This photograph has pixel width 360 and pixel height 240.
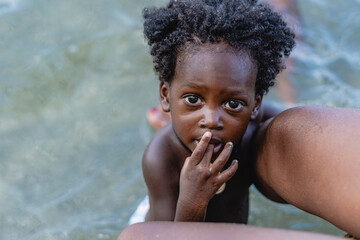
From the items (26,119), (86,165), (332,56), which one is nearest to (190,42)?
(86,165)

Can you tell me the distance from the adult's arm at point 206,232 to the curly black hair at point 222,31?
647 millimetres

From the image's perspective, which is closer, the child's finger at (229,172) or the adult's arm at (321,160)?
the adult's arm at (321,160)

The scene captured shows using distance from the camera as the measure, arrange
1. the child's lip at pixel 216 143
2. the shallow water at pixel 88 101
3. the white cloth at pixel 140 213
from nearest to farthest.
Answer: the child's lip at pixel 216 143 < the white cloth at pixel 140 213 < the shallow water at pixel 88 101

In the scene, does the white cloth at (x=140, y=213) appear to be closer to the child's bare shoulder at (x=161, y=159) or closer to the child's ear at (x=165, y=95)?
the child's bare shoulder at (x=161, y=159)

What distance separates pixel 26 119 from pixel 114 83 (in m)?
0.75

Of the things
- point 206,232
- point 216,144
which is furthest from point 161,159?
point 206,232

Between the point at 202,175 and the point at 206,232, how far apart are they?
0.25 metres

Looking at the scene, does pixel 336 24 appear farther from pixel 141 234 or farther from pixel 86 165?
pixel 141 234

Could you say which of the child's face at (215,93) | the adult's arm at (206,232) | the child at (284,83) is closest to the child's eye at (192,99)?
the child's face at (215,93)

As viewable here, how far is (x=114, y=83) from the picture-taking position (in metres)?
3.72

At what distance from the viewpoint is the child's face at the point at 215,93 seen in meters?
1.75

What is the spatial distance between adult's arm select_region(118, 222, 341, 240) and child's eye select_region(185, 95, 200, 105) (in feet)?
1.57

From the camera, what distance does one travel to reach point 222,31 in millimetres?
1795

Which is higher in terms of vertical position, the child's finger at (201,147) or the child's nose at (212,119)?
the child's nose at (212,119)
